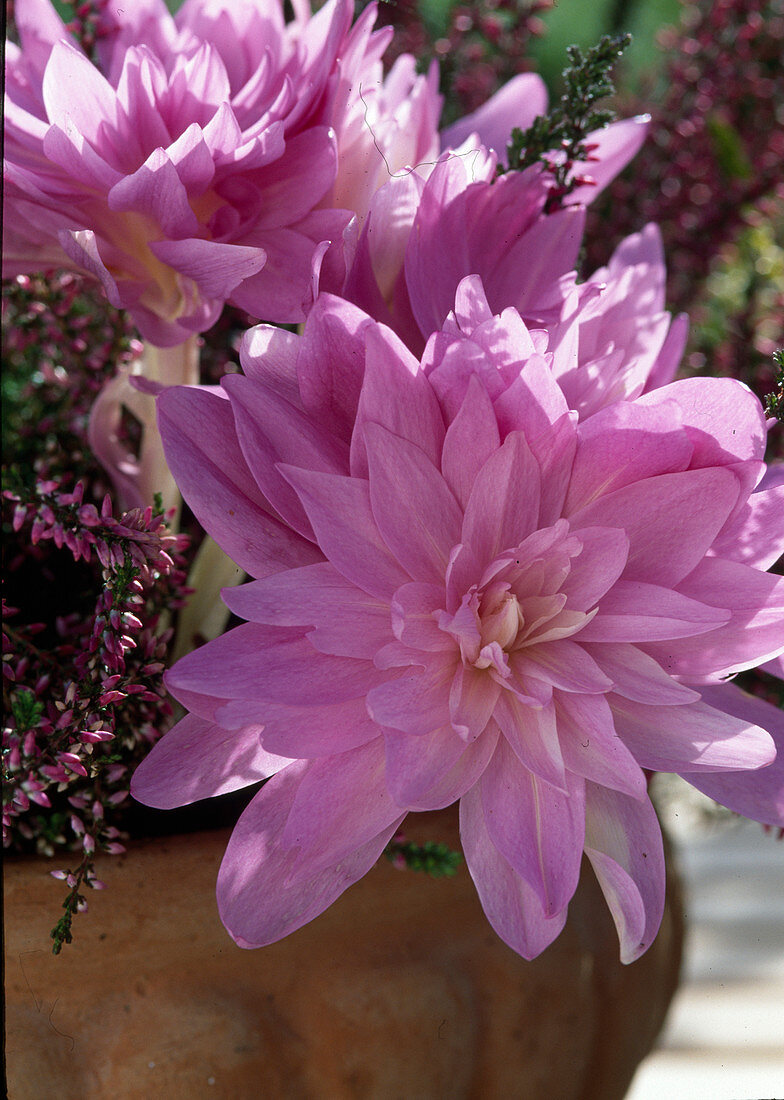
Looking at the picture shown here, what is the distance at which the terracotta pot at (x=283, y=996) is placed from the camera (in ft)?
0.90

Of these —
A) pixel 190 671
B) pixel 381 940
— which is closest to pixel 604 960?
pixel 381 940

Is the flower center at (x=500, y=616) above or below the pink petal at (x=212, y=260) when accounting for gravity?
below

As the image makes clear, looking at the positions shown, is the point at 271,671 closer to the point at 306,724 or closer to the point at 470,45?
the point at 306,724

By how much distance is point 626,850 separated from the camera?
0.23m

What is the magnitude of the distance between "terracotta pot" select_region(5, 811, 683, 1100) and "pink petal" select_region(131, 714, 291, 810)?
0.22 ft

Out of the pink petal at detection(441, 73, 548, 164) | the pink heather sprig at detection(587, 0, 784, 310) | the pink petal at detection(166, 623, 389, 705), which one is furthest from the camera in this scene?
the pink heather sprig at detection(587, 0, 784, 310)

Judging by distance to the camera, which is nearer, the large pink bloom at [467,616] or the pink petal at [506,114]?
the large pink bloom at [467,616]

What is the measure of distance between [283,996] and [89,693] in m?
0.12

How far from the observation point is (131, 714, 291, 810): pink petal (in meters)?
0.23

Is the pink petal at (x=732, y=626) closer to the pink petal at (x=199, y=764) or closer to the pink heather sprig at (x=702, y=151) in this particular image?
the pink petal at (x=199, y=764)

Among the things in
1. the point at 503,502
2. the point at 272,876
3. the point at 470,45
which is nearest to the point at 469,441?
the point at 503,502

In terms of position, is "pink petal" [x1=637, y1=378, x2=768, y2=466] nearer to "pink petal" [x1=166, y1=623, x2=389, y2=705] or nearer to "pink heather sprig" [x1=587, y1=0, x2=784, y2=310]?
"pink petal" [x1=166, y1=623, x2=389, y2=705]

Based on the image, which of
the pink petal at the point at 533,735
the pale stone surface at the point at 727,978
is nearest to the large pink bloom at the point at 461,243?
the pink petal at the point at 533,735

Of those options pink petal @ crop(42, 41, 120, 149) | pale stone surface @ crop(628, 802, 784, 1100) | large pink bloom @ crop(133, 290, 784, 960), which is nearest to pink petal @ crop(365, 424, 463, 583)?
large pink bloom @ crop(133, 290, 784, 960)
